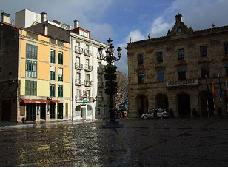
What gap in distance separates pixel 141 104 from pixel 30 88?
782 inches

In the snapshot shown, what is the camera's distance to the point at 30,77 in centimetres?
4322

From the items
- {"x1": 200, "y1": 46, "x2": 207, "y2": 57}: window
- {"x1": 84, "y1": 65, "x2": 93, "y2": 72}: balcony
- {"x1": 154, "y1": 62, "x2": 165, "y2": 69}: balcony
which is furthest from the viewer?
{"x1": 84, "y1": 65, "x2": 93, "y2": 72}: balcony

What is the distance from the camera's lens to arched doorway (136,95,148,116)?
174ft

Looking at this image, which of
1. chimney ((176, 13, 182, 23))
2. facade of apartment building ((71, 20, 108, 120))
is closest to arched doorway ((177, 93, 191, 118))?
chimney ((176, 13, 182, 23))

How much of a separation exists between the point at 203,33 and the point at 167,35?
6.15 metres

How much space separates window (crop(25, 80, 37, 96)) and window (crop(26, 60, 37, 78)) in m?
0.98

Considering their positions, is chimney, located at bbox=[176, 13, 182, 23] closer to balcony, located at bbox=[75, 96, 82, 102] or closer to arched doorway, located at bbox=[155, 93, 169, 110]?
arched doorway, located at bbox=[155, 93, 169, 110]

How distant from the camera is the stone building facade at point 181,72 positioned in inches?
1804

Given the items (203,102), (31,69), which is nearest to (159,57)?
(203,102)

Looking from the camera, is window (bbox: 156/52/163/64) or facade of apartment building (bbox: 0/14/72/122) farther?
window (bbox: 156/52/163/64)

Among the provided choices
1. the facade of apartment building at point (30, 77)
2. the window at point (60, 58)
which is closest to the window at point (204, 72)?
the facade of apartment building at point (30, 77)

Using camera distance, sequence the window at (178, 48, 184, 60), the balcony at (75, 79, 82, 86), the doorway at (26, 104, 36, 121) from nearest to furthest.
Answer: the doorway at (26, 104, 36, 121) → the window at (178, 48, 184, 60) → the balcony at (75, 79, 82, 86)

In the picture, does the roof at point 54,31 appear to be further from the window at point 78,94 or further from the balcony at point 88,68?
the window at point 78,94

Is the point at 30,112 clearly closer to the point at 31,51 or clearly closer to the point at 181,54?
the point at 31,51
